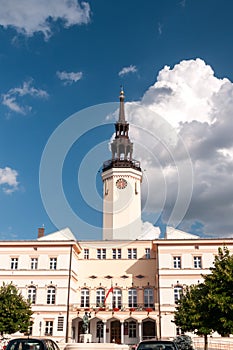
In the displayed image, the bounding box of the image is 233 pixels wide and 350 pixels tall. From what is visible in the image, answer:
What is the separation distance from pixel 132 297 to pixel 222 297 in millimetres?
30266

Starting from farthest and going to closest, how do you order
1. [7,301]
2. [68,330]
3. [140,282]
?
1. [140,282]
2. [68,330]
3. [7,301]

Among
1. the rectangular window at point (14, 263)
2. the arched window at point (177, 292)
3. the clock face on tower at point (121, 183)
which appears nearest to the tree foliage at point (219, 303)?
the arched window at point (177, 292)

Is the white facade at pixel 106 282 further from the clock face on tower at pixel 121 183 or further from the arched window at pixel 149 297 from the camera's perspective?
the clock face on tower at pixel 121 183

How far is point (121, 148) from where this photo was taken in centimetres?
6969

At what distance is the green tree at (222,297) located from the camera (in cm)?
2684

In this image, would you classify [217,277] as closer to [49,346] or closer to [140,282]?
[49,346]

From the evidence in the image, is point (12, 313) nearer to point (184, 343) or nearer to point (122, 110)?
point (184, 343)

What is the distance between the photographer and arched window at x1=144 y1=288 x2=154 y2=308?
181 feet

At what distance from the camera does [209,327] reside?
96.6ft

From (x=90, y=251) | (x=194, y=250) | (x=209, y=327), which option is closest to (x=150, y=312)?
(x=194, y=250)

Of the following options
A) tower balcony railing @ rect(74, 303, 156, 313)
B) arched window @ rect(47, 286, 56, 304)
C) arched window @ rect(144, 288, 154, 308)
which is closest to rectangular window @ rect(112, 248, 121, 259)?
arched window @ rect(144, 288, 154, 308)

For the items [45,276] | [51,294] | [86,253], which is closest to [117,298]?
[86,253]

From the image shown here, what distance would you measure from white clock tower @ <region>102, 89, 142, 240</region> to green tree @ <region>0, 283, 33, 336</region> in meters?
21.2

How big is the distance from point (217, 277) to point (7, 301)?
2303 cm
